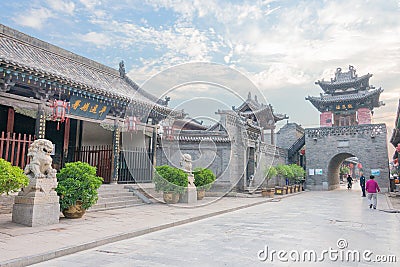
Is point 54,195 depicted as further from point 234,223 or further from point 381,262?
point 381,262

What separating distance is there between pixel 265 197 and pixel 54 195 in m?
10.9

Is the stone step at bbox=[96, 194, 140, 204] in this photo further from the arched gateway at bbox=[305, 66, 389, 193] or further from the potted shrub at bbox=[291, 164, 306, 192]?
the arched gateway at bbox=[305, 66, 389, 193]

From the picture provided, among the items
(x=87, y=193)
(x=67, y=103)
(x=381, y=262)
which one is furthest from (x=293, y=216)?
(x=67, y=103)

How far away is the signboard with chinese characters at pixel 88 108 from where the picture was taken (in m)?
9.69

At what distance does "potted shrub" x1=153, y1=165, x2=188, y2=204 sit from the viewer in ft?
35.3

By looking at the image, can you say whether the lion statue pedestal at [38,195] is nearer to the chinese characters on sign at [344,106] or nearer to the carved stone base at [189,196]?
the carved stone base at [189,196]

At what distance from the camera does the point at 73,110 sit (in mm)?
9758

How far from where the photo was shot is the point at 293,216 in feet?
29.8

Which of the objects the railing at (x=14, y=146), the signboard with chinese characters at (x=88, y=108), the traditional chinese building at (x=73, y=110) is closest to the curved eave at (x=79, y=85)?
the traditional chinese building at (x=73, y=110)

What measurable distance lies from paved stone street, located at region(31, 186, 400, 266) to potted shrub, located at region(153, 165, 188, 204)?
9.02ft

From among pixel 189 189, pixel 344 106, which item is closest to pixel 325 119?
pixel 344 106

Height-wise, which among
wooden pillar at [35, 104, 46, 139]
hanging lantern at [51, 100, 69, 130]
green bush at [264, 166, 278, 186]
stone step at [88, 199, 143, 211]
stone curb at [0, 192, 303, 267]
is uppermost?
hanging lantern at [51, 100, 69, 130]

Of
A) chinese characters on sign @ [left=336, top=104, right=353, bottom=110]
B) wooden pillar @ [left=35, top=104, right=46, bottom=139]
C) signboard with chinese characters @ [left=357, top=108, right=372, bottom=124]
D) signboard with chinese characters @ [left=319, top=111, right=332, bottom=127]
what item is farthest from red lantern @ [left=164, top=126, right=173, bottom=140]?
signboard with chinese characters @ [left=357, top=108, right=372, bottom=124]

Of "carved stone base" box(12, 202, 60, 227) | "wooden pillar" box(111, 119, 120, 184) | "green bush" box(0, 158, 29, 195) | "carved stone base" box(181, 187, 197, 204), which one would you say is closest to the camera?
"green bush" box(0, 158, 29, 195)
